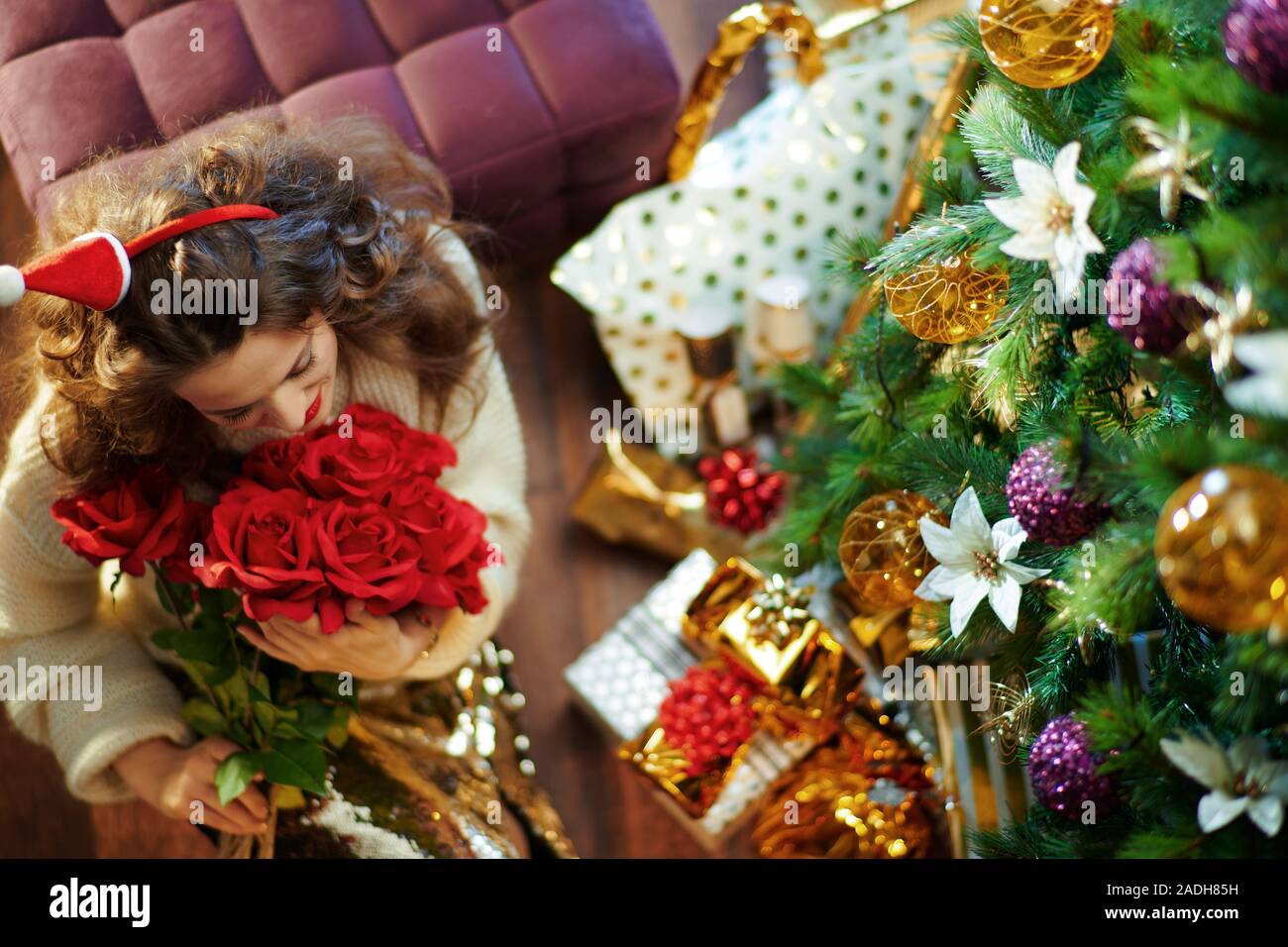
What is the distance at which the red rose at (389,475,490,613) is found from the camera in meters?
1.06

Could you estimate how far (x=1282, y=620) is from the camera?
2.31 feet

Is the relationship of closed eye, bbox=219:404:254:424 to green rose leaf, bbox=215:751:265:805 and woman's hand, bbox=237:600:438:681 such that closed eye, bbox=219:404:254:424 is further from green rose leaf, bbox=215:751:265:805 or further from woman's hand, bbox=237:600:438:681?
green rose leaf, bbox=215:751:265:805

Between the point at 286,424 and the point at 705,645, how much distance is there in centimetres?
81

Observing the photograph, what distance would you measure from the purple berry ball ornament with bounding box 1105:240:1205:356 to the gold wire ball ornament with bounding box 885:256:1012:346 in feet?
0.65

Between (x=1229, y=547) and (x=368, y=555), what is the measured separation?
68cm

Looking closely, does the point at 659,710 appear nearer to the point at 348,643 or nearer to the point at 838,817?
the point at 838,817

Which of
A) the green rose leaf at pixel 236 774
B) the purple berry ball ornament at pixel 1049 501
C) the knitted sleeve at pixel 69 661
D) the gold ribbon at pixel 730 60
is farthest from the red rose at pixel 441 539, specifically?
the gold ribbon at pixel 730 60

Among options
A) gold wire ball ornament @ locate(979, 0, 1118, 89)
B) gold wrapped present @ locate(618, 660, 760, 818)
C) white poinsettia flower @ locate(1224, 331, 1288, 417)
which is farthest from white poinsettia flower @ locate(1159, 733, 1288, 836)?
gold wrapped present @ locate(618, 660, 760, 818)

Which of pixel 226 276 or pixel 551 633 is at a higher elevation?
A: pixel 226 276

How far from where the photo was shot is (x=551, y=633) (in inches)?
73.7

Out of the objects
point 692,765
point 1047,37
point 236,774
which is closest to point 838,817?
point 692,765

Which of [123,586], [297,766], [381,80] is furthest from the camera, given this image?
[381,80]

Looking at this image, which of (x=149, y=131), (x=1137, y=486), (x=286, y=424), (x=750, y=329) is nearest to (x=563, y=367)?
(x=750, y=329)
